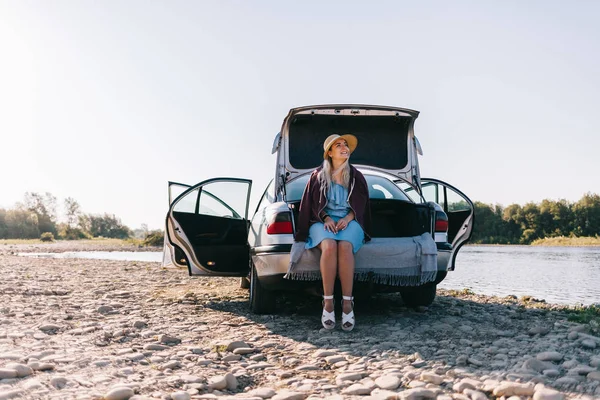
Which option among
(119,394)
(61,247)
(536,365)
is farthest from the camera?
(61,247)

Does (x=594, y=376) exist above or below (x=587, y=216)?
below

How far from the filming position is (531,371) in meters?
3.55

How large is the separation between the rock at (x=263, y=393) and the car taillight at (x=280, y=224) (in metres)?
2.18

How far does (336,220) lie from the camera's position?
17.5ft

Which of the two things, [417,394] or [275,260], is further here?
[275,260]

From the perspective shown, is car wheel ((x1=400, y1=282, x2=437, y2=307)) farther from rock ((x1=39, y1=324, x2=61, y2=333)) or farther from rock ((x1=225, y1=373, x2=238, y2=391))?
rock ((x1=39, y1=324, x2=61, y2=333))

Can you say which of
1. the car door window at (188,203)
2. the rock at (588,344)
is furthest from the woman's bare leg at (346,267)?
the car door window at (188,203)

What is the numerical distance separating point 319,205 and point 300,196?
0.76 metres

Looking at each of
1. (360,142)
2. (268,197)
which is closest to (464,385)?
(268,197)

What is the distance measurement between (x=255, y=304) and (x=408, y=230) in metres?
1.96

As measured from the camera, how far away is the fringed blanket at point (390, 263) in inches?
205

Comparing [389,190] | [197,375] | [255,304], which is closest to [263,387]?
[197,375]

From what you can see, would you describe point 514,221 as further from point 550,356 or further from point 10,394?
point 10,394

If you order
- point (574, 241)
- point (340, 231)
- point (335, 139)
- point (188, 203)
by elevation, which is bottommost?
point (574, 241)
